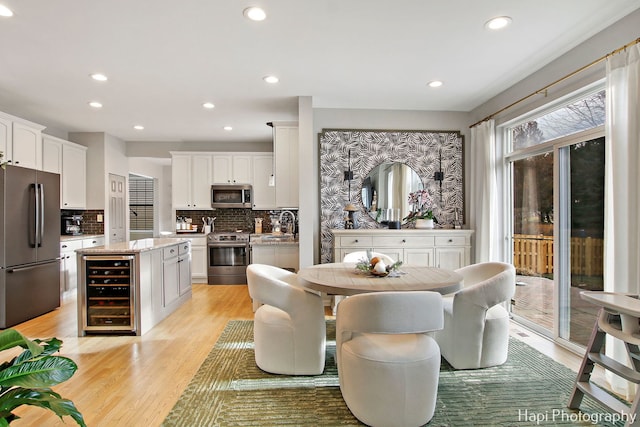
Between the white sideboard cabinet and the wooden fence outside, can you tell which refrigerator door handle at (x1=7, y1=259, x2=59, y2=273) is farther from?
the wooden fence outside

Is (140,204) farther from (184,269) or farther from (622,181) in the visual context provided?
(622,181)

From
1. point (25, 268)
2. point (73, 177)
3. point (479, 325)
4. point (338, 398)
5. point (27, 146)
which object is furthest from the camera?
point (73, 177)

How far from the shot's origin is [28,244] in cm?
398

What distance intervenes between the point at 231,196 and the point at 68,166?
8.46ft

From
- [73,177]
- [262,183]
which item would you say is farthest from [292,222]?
[73,177]

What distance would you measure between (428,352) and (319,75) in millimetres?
2790

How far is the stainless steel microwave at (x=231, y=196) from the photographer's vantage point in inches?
248

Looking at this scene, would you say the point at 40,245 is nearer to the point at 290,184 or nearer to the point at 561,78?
the point at 290,184

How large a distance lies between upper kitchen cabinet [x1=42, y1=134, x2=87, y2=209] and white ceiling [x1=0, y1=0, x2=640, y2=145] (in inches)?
24.9

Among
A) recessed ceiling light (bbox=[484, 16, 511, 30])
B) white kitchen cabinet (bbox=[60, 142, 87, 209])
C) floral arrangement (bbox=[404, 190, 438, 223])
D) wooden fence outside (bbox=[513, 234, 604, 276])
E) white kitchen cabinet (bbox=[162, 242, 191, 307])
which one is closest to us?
recessed ceiling light (bbox=[484, 16, 511, 30])

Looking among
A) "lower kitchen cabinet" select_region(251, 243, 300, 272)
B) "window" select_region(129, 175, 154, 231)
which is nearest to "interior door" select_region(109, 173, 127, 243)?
"window" select_region(129, 175, 154, 231)

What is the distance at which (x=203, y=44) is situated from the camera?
113 inches

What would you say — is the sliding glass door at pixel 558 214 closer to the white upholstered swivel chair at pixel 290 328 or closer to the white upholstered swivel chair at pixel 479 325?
the white upholstered swivel chair at pixel 479 325

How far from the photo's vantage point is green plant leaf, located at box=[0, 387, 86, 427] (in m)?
1.26
